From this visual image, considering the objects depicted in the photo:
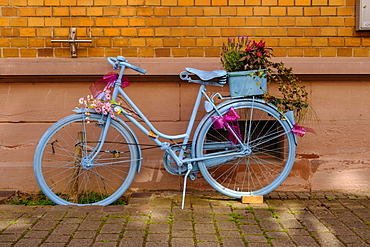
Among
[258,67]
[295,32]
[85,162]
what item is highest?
[295,32]

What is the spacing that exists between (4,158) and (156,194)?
1693mm

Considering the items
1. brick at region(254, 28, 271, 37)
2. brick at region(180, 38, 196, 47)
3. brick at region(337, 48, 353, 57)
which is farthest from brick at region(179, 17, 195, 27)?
brick at region(337, 48, 353, 57)

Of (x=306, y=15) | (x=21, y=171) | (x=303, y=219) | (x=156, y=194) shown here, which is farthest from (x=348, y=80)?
(x=21, y=171)

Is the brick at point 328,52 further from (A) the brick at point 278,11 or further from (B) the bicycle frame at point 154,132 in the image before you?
(B) the bicycle frame at point 154,132

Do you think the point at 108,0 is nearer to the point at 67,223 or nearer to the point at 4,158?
the point at 4,158

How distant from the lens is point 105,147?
4.68 metres

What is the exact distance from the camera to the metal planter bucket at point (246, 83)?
427cm

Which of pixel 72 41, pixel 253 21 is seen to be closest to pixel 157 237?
pixel 72 41

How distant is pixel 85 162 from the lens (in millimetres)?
4285

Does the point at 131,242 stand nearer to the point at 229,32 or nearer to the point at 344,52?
the point at 229,32

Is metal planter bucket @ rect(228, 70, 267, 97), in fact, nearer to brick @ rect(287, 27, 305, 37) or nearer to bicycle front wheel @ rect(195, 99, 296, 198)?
bicycle front wheel @ rect(195, 99, 296, 198)

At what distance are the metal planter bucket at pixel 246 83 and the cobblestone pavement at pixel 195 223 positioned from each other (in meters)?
1.09

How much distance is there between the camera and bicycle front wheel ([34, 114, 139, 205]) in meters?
4.34

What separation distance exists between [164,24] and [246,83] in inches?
45.9
